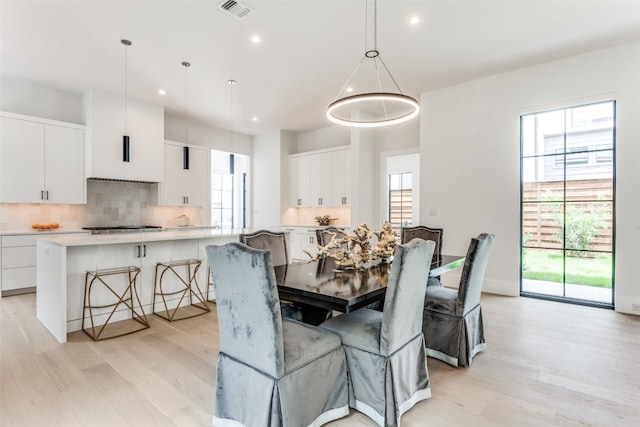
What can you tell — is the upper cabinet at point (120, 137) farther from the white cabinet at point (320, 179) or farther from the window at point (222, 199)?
the white cabinet at point (320, 179)

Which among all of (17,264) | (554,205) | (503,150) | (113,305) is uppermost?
(503,150)

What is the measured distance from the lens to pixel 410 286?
1.85 meters

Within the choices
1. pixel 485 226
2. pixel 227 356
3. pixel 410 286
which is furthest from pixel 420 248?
pixel 485 226

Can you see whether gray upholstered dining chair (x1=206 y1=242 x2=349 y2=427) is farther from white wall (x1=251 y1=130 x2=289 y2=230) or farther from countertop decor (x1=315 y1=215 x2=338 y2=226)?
white wall (x1=251 y1=130 x2=289 y2=230)

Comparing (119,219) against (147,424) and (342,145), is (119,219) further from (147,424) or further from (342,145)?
(147,424)

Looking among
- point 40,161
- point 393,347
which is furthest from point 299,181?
point 393,347

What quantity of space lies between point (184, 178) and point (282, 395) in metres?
5.76

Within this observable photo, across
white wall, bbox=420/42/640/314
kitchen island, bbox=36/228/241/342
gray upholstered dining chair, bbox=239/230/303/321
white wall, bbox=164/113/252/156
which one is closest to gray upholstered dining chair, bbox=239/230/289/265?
gray upholstered dining chair, bbox=239/230/303/321

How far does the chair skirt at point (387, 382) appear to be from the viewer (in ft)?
5.77

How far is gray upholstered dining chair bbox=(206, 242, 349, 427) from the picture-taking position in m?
1.56

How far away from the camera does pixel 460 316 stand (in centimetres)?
245

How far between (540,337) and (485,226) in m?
1.92

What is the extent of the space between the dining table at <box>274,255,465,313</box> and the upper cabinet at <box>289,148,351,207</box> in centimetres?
A: 398

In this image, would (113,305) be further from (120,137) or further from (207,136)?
(207,136)
